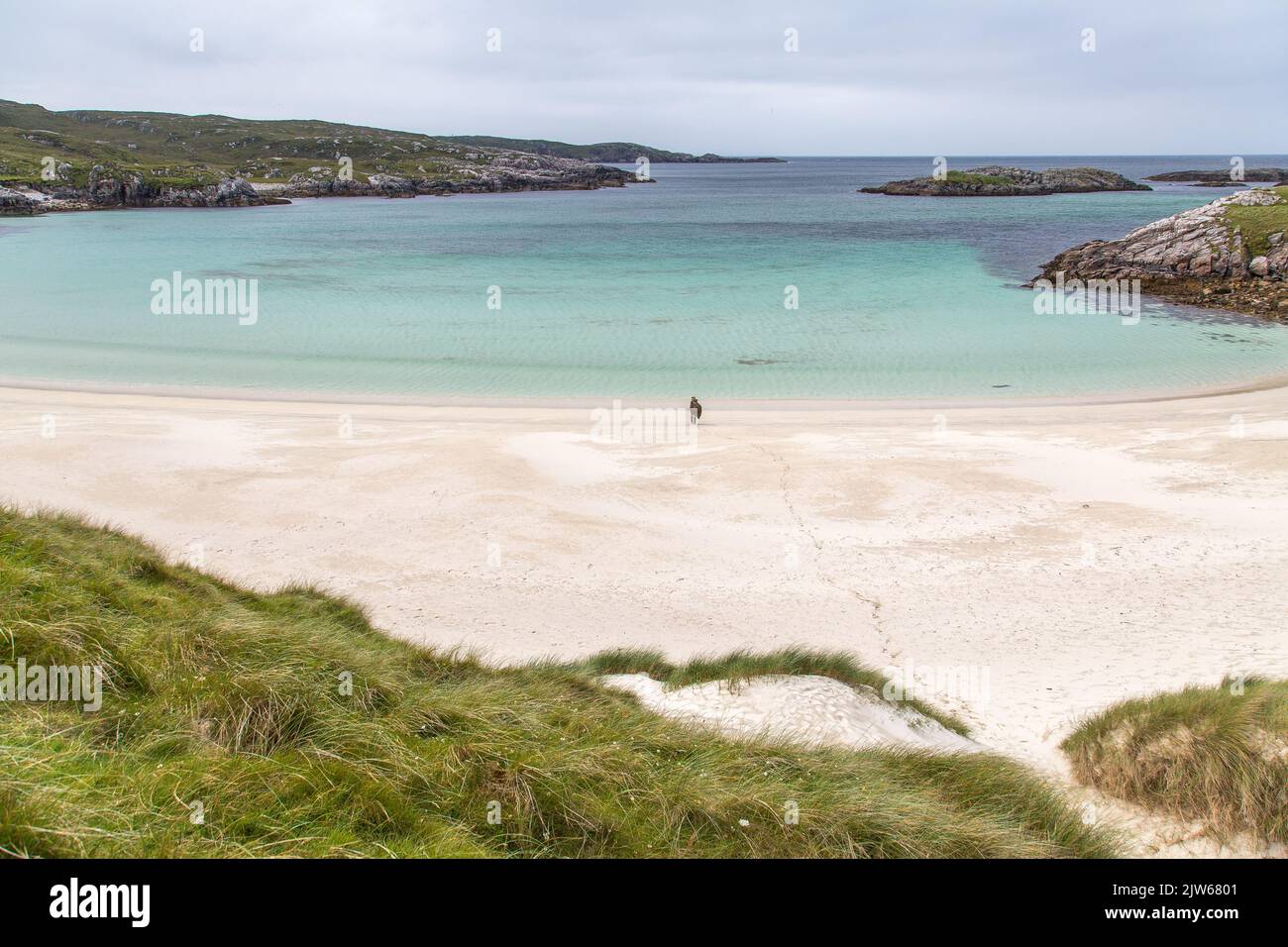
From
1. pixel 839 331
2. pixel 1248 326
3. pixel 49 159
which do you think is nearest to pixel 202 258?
pixel 839 331

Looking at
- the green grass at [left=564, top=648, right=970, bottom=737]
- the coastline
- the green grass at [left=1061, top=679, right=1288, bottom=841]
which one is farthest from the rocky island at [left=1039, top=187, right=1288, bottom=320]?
the green grass at [left=564, top=648, right=970, bottom=737]

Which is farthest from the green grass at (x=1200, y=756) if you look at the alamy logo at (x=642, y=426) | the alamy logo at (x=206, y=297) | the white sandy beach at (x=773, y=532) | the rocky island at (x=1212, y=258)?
the rocky island at (x=1212, y=258)

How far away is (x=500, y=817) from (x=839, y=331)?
33.3m

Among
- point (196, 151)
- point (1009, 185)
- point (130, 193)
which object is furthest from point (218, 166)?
point (1009, 185)

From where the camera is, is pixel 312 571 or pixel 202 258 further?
pixel 202 258

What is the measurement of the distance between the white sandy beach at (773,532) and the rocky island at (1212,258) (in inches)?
918

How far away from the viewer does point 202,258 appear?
58781mm

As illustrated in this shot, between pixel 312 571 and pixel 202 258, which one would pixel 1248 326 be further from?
pixel 202 258

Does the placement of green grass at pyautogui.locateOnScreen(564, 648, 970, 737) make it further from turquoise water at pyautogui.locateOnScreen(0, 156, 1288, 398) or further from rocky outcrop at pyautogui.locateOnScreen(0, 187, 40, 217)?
rocky outcrop at pyautogui.locateOnScreen(0, 187, 40, 217)

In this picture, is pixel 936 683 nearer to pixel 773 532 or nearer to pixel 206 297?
pixel 773 532

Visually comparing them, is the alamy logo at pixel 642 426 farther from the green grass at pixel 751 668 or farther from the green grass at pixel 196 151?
the green grass at pixel 196 151

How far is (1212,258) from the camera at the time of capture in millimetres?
44688
